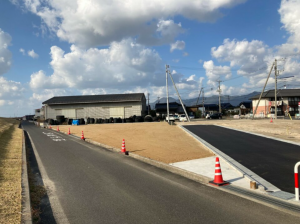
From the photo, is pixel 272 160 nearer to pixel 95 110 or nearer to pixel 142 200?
pixel 142 200

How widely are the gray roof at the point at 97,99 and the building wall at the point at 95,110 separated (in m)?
0.87

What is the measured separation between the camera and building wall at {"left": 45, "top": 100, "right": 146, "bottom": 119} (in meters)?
54.6

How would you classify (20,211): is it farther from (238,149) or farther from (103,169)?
(238,149)

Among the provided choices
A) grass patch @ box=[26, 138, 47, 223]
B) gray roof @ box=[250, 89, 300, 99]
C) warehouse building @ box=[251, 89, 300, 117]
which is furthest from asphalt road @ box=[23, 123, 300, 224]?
gray roof @ box=[250, 89, 300, 99]

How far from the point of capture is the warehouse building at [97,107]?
54.7 meters

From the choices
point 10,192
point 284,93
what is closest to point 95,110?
point 284,93

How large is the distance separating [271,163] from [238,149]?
333 centimetres

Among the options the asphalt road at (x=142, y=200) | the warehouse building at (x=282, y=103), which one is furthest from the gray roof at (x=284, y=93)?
the asphalt road at (x=142, y=200)

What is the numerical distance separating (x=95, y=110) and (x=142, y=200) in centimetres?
5135

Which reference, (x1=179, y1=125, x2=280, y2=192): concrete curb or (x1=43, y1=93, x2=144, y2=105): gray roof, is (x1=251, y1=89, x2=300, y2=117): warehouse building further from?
(x1=179, y1=125, x2=280, y2=192): concrete curb

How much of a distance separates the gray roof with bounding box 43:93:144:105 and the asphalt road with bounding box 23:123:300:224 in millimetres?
46341

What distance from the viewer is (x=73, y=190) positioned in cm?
668

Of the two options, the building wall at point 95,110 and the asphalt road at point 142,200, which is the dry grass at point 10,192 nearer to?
the asphalt road at point 142,200

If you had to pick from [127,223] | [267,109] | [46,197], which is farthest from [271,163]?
[267,109]
